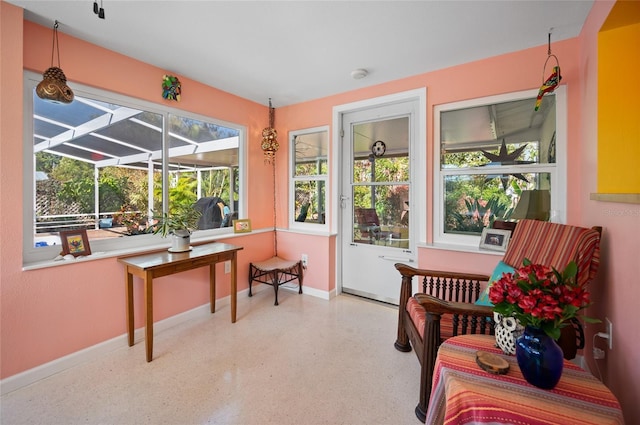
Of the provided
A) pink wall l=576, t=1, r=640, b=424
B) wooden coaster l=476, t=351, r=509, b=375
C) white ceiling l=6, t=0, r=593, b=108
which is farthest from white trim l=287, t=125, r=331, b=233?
wooden coaster l=476, t=351, r=509, b=375

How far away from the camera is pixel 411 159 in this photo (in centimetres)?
291

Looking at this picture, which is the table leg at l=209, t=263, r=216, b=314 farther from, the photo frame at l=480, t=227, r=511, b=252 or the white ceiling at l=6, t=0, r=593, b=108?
the photo frame at l=480, t=227, r=511, b=252

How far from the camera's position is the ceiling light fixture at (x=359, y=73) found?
259cm

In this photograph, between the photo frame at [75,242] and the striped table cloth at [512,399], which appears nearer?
the striped table cloth at [512,399]

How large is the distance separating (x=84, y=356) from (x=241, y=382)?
1.26 m

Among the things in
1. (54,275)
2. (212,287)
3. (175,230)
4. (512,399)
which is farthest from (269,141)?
(512,399)

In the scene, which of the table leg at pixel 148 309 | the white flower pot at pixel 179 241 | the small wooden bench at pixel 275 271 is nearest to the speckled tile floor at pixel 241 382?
the table leg at pixel 148 309

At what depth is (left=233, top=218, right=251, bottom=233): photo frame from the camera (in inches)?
128

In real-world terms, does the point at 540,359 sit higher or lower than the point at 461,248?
lower

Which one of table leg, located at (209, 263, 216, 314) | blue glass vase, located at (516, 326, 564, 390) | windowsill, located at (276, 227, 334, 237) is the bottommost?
Answer: table leg, located at (209, 263, 216, 314)

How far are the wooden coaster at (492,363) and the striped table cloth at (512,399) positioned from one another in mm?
18

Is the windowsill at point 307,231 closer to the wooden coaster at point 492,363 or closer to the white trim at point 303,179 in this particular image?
the white trim at point 303,179

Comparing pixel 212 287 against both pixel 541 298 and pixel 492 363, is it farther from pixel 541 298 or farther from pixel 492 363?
pixel 541 298

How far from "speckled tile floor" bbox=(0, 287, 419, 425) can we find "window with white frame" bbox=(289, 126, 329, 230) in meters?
1.40
